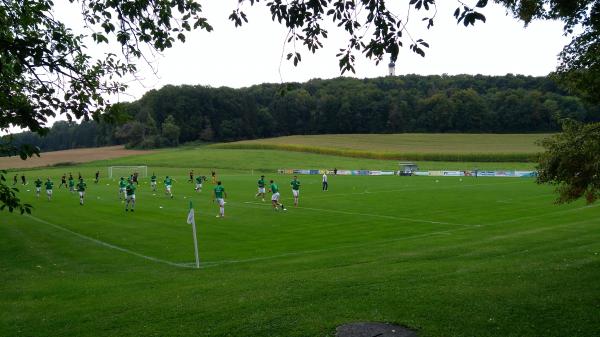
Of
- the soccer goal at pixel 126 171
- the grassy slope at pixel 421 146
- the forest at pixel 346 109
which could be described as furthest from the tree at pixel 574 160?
the forest at pixel 346 109

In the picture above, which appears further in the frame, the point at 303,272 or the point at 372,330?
the point at 303,272

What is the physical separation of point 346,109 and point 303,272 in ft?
421

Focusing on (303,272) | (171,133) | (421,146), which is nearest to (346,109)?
(421,146)

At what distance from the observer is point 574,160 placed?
1189 cm

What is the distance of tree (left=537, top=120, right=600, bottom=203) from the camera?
37.3ft

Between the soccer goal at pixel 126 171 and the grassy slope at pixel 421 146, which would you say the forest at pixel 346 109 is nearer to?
the grassy slope at pixel 421 146

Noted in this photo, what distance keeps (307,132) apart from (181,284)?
13648cm

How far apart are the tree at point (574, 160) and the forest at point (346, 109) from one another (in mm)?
110506

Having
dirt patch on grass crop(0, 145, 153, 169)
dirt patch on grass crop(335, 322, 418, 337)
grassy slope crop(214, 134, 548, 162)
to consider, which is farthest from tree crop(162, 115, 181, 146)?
dirt patch on grass crop(335, 322, 418, 337)

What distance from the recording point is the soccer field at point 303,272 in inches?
337

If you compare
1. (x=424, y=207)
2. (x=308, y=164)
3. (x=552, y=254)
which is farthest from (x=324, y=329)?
(x=308, y=164)

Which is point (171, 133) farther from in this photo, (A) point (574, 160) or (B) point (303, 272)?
(A) point (574, 160)

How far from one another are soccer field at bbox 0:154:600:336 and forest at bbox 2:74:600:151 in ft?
322

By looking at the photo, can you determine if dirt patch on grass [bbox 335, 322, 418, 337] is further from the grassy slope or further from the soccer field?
the grassy slope
